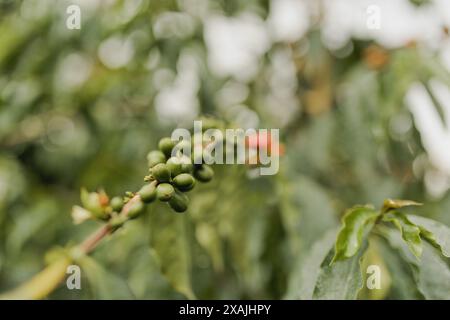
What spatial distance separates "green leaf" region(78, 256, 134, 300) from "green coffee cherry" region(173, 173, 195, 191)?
0.35 metres

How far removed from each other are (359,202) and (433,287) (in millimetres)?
1159

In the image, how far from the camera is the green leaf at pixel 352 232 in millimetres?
987

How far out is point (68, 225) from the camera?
7.48 ft

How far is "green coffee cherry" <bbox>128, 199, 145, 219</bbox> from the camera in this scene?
1.01 meters

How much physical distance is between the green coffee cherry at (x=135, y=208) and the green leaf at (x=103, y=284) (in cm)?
26

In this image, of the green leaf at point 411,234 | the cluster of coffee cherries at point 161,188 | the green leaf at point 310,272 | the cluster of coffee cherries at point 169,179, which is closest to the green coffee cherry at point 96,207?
the cluster of coffee cherries at point 161,188

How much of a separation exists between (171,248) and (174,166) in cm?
34

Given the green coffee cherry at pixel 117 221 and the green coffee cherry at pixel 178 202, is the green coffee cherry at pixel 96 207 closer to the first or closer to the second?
the green coffee cherry at pixel 117 221

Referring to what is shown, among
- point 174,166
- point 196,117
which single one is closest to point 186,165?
point 174,166

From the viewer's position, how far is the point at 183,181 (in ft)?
3.17

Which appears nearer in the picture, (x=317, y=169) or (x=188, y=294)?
(x=188, y=294)

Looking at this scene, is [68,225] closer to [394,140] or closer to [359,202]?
[359,202]

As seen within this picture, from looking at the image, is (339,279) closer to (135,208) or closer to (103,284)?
(135,208)

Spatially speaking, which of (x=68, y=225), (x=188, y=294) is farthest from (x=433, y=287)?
(x=68, y=225)
